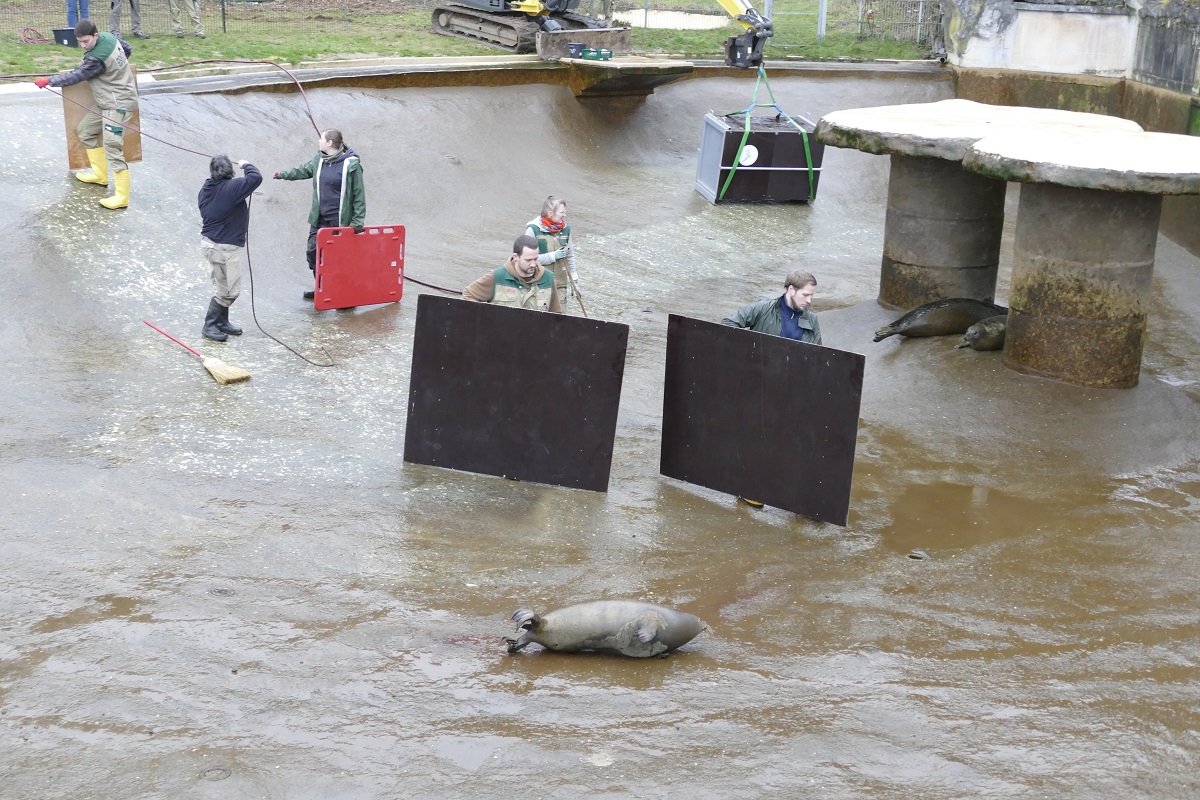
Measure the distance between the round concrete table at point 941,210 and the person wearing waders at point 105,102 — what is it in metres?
6.56

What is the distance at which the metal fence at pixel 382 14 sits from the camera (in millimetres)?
20359

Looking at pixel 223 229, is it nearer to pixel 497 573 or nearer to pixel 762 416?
pixel 497 573

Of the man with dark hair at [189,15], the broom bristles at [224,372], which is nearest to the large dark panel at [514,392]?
the broom bristles at [224,372]

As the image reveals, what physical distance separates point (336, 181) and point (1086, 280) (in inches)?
260

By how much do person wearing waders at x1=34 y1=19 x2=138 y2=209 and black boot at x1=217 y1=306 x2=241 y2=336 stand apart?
96.5 inches

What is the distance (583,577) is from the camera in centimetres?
640

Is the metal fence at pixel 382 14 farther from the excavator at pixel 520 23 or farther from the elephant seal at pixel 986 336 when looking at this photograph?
the elephant seal at pixel 986 336

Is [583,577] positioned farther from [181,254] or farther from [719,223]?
[719,223]

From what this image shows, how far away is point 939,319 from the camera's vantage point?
10.9 meters

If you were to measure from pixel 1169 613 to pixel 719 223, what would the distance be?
1064 centimetres

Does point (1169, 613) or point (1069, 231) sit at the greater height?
point (1069, 231)

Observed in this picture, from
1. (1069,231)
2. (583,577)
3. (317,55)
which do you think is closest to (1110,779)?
(583,577)

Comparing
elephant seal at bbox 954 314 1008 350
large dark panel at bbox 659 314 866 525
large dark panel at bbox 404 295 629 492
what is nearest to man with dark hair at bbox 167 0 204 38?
large dark panel at bbox 404 295 629 492

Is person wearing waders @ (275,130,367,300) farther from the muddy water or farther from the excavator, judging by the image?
the excavator
